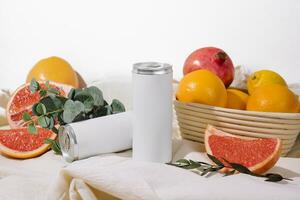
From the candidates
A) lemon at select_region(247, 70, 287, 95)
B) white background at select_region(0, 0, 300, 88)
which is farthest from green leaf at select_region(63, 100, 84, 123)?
white background at select_region(0, 0, 300, 88)

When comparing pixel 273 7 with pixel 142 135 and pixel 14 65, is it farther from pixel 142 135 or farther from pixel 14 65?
pixel 14 65

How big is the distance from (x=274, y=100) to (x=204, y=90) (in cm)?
13

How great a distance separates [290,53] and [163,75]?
536mm

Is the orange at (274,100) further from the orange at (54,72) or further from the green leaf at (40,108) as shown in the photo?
the orange at (54,72)

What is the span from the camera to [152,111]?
3.01ft

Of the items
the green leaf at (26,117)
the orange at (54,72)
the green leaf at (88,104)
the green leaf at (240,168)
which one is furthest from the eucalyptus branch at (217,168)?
the orange at (54,72)

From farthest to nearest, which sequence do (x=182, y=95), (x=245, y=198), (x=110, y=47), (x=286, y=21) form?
(x=110, y=47)
(x=286, y=21)
(x=182, y=95)
(x=245, y=198)

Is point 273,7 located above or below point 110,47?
A: above

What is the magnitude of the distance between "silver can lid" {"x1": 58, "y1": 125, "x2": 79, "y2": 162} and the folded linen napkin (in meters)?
0.14

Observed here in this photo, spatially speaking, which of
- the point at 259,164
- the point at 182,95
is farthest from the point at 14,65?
the point at 259,164

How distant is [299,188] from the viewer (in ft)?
2.52

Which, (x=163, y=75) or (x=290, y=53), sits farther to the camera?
(x=290, y=53)

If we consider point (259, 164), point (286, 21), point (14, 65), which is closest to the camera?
point (259, 164)

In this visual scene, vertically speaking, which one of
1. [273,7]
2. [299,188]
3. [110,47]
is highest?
[273,7]
